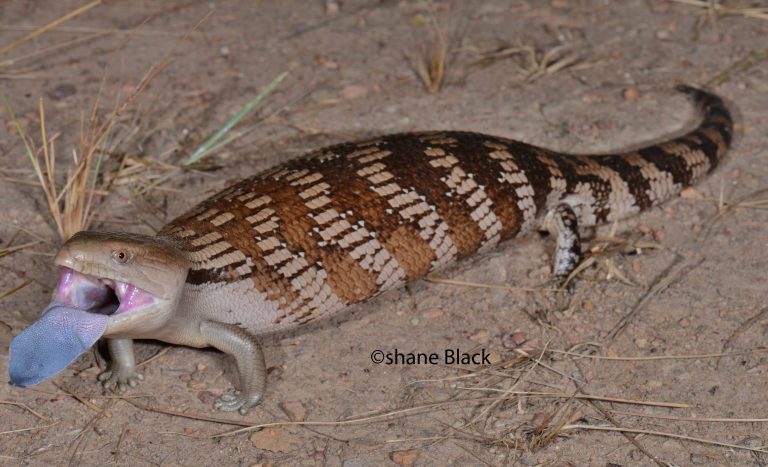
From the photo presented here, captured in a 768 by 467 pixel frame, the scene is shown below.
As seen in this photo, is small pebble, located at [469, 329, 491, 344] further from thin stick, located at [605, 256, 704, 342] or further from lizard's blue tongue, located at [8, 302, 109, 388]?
lizard's blue tongue, located at [8, 302, 109, 388]

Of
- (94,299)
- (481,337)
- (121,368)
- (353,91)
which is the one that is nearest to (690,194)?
(481,337)

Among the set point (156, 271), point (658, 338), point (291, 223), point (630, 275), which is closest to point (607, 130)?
point (630, 275)

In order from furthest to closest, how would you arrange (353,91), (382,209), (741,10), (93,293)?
(741,10) → (353,91) → (382,209) → (93,293)

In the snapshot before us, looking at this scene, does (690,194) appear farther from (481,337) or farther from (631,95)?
(481,337)

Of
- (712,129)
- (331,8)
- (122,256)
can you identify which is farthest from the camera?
(331,8)

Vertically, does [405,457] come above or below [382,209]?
below

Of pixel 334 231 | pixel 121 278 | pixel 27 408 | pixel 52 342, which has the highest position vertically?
pixel 121 278

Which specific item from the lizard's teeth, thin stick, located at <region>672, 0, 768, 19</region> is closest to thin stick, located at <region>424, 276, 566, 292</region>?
the lizard's teeth
